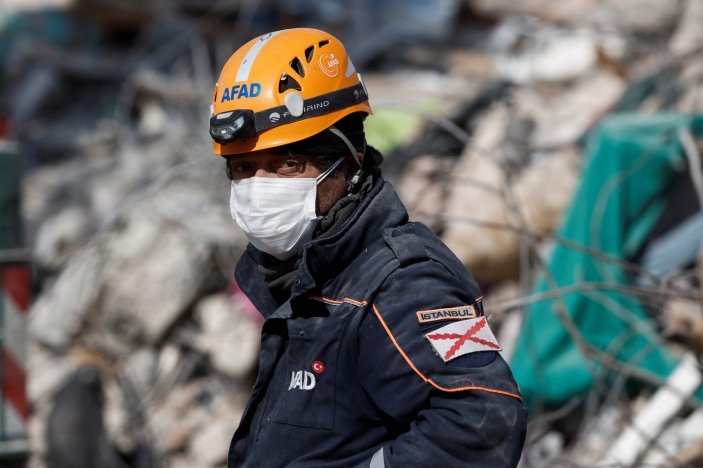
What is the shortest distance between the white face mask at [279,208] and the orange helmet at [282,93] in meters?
0.08

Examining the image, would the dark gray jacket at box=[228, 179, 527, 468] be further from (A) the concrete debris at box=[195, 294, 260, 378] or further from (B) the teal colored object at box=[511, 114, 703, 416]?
(A) the concrete debris at box=[195, 294, 260, 378]

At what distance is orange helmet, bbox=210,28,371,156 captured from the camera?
6.23 feet

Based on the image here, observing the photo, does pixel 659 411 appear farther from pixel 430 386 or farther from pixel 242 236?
pixel 242 236

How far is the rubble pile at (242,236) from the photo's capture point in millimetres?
4121

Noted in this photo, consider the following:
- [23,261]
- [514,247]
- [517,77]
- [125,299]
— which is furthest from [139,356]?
[517,77]

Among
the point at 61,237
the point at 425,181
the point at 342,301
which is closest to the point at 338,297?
the point at 342,301

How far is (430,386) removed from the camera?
1.67 meters

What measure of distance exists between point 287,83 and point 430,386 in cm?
69

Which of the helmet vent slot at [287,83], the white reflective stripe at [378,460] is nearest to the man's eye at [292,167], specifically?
the helmet vent slot at [287,83]

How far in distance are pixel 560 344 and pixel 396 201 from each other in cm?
Result: 284

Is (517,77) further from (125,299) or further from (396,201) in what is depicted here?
(396,201)

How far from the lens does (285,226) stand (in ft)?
6.41

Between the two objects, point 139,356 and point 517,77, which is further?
point 517,77

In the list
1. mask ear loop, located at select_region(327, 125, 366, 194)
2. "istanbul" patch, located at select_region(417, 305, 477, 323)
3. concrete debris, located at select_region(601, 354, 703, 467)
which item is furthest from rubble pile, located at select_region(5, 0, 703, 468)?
"istanbul" patch, located at select_region(417, 305, 477, 323)
